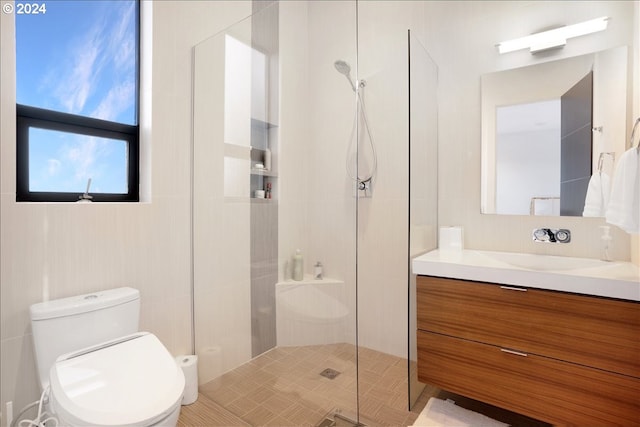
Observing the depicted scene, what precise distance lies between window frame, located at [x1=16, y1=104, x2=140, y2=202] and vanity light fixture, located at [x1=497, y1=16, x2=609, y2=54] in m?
2.29

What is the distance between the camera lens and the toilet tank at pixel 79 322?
4.15 ft

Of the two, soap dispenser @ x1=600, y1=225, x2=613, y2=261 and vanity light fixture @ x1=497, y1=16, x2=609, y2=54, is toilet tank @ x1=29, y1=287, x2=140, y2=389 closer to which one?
soap dispenser @ x1=600, y1=225, x2=613, y2=261

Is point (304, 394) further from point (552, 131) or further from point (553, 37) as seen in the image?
point (553, 37)

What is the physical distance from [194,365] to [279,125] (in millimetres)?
1440

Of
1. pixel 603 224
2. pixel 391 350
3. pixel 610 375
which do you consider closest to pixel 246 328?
pixel 391 350

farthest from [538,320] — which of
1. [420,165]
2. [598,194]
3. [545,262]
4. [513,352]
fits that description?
[420,165]

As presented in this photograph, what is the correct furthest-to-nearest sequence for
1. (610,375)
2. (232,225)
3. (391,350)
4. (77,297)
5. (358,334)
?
(391,350)
(232,225)
(358,334)
(77,297)
(610,375)

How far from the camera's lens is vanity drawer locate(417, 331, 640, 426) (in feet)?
4.13

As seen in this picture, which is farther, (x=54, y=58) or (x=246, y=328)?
(x=246, y=328)

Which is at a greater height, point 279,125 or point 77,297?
point 279,125

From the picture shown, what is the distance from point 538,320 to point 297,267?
1.12m

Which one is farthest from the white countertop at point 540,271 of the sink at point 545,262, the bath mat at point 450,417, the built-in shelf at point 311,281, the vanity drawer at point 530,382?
the bath mat at point 450,417

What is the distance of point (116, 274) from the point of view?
5.31 ft

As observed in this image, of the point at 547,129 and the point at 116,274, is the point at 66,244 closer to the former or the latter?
the point at 116,274
